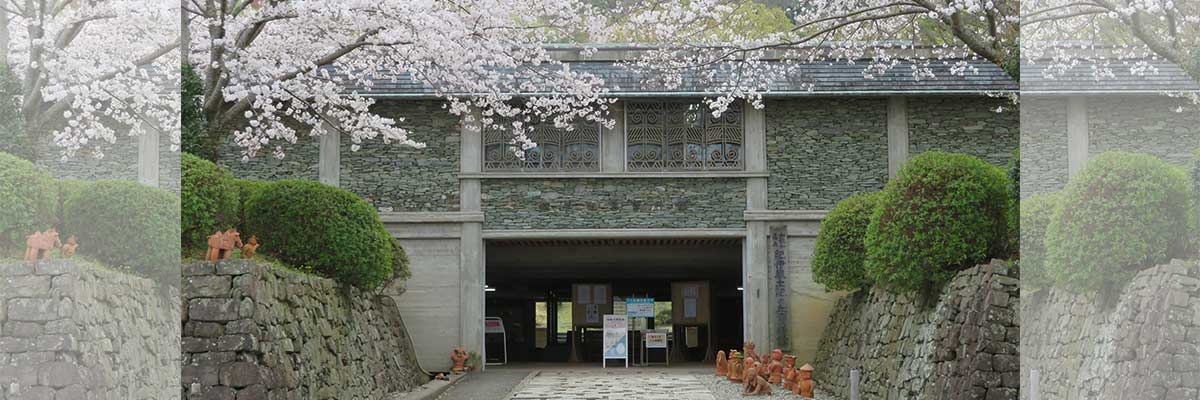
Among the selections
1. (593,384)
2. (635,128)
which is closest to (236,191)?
(593,384)

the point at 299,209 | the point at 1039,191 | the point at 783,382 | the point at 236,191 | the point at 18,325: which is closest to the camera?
the point at 18,325

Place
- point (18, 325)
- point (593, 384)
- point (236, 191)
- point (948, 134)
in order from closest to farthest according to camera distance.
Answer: point (18, 325) < point (236, 191) < point (593, 384) < point (948, 134)

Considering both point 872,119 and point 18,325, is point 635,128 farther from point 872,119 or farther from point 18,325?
point 18,325

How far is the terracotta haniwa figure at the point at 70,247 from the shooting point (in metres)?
3.91

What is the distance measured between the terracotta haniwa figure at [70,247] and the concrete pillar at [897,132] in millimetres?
15165

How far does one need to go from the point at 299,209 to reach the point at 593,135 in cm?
659

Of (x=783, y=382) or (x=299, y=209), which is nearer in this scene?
(x=299, y=209)

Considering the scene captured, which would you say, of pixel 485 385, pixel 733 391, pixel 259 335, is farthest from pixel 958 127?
pixel 259 335

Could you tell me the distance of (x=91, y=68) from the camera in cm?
412

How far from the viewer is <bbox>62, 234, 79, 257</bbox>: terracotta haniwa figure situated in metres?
3.91

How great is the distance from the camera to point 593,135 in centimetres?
1820

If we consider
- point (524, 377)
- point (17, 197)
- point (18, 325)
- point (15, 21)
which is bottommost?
point (524, 377)

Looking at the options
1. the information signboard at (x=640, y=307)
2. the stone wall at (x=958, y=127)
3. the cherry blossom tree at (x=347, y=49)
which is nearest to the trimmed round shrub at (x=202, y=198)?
the cherry blossom tree at (x=347, y=49)

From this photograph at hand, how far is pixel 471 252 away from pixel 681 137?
3.43m
